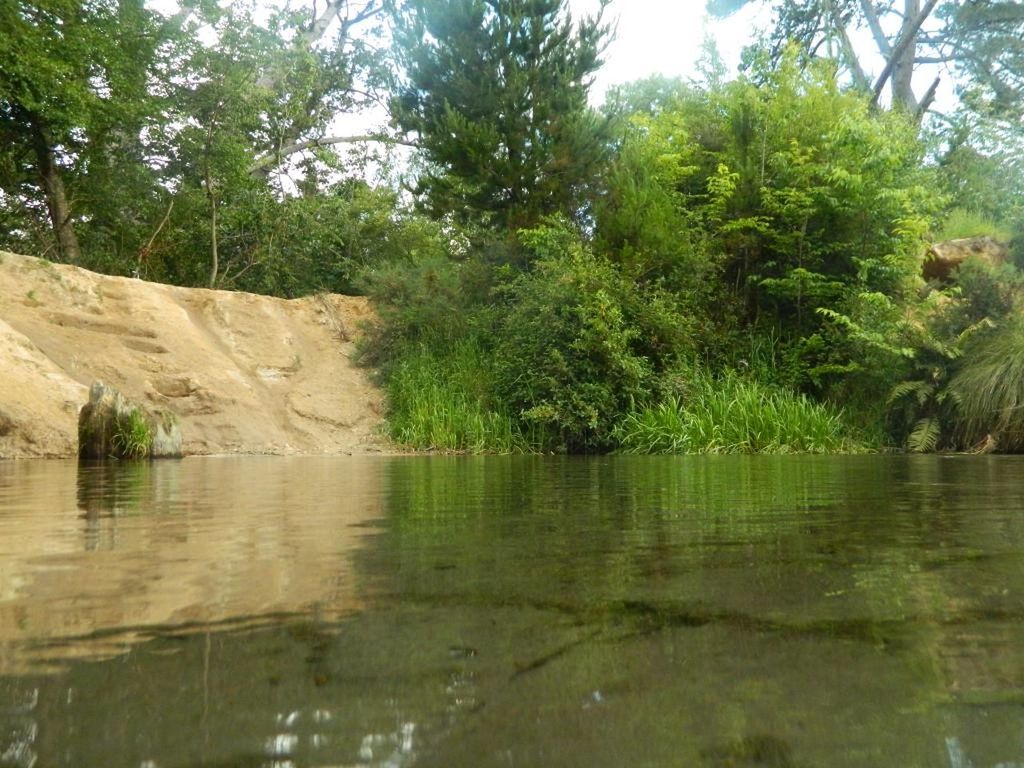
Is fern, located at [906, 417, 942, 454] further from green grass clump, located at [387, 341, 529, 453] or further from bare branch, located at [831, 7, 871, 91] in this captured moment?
bare branch, located at [831, 7, 871, 91]

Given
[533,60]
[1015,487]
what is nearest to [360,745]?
[1015,487]

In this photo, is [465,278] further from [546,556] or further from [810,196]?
[546,556]

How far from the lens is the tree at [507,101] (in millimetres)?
13547

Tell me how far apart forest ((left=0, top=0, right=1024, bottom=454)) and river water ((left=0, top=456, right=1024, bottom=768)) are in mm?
9571

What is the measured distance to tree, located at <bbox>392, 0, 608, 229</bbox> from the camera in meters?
13.5

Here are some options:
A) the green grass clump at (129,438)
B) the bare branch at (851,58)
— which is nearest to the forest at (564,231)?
the green grass clump at (129,438)

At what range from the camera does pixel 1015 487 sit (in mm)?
3461

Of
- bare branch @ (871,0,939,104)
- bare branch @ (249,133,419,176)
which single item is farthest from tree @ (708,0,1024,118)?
bare branch @ (249,133,419,176)

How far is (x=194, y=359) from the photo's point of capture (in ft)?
41.4

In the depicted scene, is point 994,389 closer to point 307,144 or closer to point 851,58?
point 851,58

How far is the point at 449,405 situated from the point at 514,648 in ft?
38.2

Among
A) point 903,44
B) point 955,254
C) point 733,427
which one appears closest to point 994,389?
point 733,427

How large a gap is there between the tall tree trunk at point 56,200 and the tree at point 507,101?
599 cm

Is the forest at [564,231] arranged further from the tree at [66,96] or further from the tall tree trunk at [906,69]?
the tall tree trunk at [906,69]
